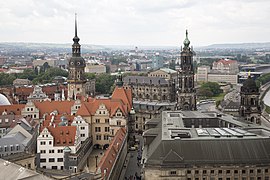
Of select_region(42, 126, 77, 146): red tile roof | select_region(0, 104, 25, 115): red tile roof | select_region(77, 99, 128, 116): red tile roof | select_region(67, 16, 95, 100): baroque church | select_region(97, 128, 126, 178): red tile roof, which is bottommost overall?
select_region(97, 128, 126, 178): red tile roof

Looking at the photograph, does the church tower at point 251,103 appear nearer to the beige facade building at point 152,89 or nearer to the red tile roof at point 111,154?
the red tile roof at point 111,154

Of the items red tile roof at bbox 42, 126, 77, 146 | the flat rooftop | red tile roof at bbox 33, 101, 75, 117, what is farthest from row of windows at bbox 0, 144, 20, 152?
the flat rooftop

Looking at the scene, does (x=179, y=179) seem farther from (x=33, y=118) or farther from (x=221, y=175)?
(x=33, y=118)

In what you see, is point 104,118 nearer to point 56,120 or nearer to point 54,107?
point 56,120

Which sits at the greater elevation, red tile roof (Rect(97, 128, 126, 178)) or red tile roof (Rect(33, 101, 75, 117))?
red tile roof (Rect(33, 101, 75, 117))

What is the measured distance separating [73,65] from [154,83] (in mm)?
24134

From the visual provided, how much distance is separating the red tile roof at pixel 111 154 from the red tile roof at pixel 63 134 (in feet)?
23.4

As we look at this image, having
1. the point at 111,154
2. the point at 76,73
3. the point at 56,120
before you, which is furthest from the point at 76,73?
the point at 111,154

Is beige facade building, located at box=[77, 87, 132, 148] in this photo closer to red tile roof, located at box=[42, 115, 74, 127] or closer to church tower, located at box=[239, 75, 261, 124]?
red tile roof, located at box=[42, 115, 74, 127]

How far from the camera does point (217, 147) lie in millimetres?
50281

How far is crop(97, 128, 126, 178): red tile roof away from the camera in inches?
2124

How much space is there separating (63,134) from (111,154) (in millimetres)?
11621

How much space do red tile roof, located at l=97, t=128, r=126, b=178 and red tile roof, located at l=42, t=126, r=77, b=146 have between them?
7.12m

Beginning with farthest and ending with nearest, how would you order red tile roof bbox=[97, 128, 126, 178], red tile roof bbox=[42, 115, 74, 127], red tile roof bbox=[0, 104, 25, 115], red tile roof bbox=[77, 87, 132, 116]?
1. red tile roof bbox=[0, 104, 25, 115]
2. red tile roof bbox=[77, 87, 132, 116]
3. red tile roof bbox=[42, 115, 74, 127]
4. red tile roof bbox=[97, 128, 126, 178]
